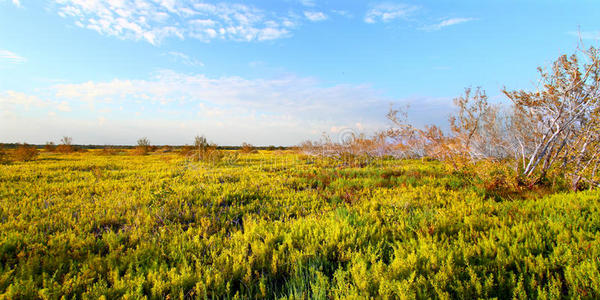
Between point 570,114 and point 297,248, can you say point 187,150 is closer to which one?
point 297,248

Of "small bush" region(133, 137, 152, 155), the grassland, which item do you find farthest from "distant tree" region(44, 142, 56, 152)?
the grassland

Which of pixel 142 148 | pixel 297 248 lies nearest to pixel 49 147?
pixel 142 148

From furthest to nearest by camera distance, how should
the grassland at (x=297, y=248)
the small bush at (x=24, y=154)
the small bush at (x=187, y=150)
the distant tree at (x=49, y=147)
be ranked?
the distant tree at (x=49, y=147), the small bush at (x=187, y=150), the small bush at (x=24, y=154), the grassland at (x=297, y=248)

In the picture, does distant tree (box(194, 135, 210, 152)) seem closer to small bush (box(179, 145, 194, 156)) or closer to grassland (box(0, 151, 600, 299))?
small bush (box(179, 145, 194, 156))

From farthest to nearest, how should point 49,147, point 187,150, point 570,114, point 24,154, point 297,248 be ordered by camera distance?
point 49,147 → point 187,150 → point 24,154 → point 570,114 → point 297,248

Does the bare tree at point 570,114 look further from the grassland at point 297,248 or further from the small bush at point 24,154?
the small bush at point 24,154

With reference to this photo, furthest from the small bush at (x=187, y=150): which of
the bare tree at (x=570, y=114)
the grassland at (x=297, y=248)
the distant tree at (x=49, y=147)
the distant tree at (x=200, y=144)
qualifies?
the distant tree at (x=49, y=147)

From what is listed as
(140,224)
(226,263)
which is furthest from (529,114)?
(140,224)

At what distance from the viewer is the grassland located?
2.73 m

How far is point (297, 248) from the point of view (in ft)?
12.5

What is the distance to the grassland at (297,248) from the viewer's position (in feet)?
8.96

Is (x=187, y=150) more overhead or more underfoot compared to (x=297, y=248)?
more overhead

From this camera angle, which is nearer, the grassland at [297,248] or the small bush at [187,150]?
the grassland at [297,248]

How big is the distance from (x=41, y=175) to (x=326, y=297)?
1354 cm
